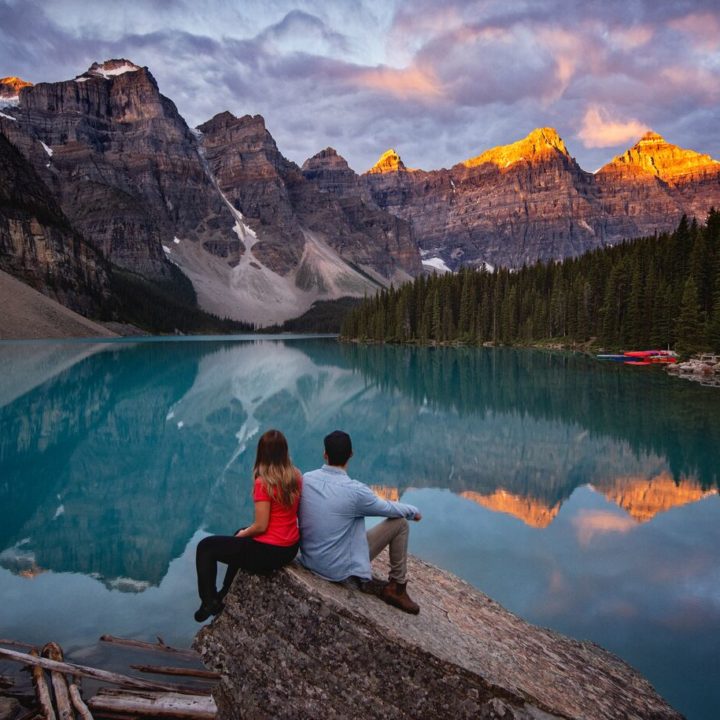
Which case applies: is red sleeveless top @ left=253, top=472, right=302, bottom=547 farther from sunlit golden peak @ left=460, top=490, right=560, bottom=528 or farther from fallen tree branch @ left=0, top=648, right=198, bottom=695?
sunlit golden peak @ left=460, top=490, right=560, bottom=528

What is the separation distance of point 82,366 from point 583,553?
54.5 meters

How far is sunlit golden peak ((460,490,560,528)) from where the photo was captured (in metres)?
13.8

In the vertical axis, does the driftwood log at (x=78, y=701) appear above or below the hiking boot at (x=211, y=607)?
below

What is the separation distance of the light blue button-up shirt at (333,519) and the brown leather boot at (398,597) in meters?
0.37

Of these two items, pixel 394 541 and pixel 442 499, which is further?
pixel 442 499

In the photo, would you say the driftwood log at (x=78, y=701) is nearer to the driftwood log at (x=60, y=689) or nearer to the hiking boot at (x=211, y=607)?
the driftwood log at (x=60, y=689)

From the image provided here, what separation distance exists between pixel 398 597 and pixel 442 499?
9783 millimetres

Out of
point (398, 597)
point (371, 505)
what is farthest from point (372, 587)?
point (371, 505)

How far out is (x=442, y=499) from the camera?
1548cm

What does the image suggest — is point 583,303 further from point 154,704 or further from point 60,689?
point 60,689

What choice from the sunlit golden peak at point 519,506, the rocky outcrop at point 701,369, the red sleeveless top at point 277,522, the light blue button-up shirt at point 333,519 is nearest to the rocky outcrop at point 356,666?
the light blue button-up shirt at point 333,519

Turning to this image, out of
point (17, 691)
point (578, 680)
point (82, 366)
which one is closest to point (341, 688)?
point (578, 680)

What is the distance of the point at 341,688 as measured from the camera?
5.29 meters

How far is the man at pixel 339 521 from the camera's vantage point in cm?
570
